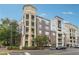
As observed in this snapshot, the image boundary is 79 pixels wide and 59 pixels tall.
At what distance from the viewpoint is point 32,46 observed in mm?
4090

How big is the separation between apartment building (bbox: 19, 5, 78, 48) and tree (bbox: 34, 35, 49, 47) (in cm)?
4

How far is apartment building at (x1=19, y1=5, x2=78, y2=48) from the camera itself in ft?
13.4

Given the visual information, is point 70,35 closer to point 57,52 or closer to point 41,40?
point 57,52

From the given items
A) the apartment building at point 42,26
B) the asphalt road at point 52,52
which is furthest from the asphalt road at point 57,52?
the apartment building at point 42,26

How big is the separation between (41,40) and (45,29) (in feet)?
0.48

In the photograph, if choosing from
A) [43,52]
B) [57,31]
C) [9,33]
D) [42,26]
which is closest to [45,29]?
[42,26]

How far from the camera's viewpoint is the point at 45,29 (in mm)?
4082

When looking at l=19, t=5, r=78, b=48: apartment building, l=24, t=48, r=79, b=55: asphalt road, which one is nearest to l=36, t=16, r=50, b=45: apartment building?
l=19, t=5, r=78, b=48: apartment building

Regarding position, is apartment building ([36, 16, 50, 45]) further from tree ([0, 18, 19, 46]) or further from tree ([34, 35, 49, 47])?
tree ([0, 18, 19, 46])
